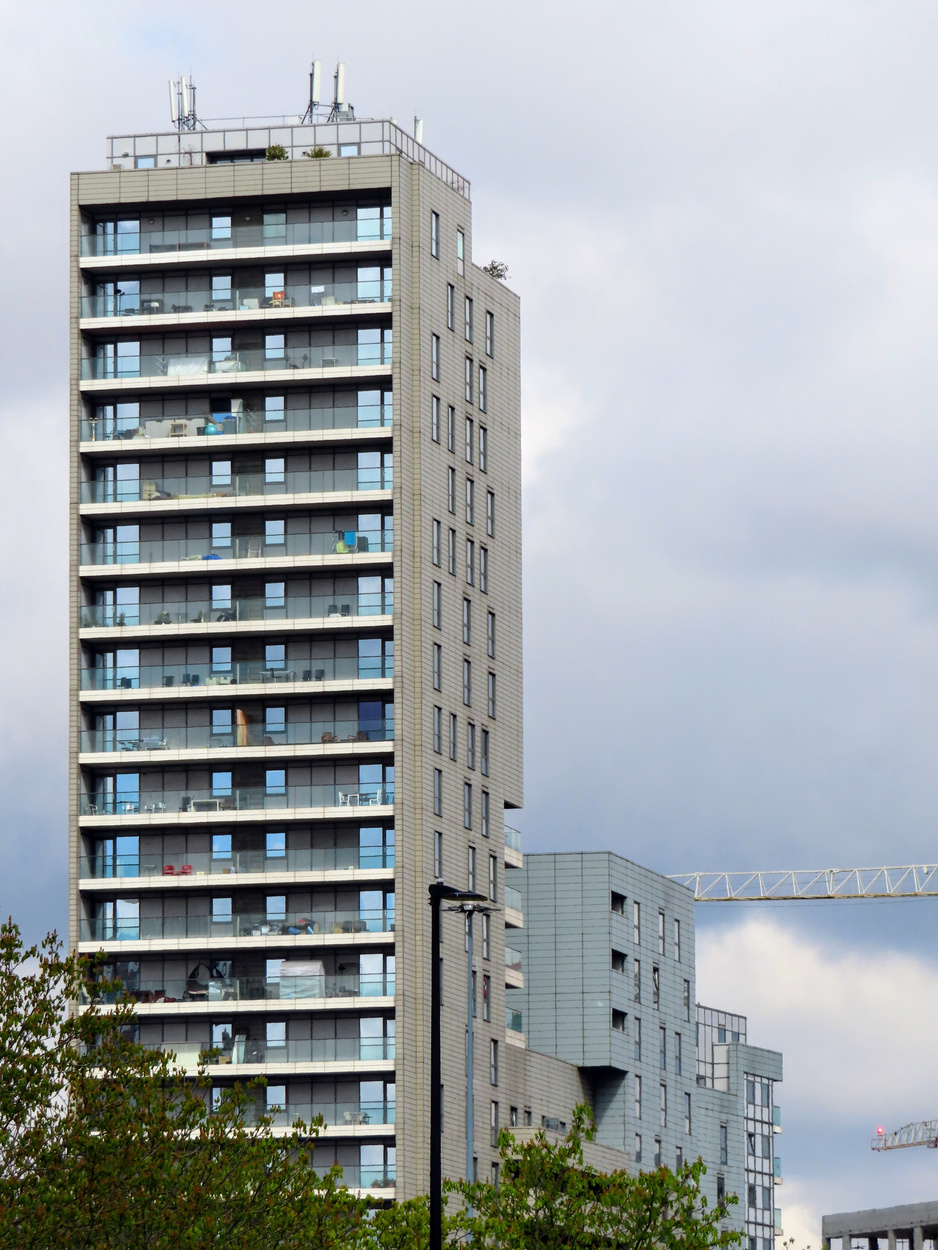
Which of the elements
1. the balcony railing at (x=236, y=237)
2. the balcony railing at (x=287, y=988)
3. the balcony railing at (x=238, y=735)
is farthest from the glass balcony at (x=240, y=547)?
the balcony railing at (x=287, y=988)

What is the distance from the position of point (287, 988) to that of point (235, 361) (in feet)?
83.6

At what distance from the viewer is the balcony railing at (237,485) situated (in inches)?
4252

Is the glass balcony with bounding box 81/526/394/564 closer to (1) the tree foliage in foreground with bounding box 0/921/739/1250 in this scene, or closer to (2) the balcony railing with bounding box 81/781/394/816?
(2) the balcony railing with bounding box 81/781/394/816

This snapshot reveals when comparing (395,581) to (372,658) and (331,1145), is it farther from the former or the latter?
(331,1145)

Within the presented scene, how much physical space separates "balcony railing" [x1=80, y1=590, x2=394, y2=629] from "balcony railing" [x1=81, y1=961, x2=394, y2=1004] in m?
13.8

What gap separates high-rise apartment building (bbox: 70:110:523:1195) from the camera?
10444 centimetres

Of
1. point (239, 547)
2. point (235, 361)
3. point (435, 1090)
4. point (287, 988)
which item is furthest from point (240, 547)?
point (435, 1090)

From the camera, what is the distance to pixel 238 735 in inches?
4205

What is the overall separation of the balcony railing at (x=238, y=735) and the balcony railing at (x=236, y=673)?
0.56 m

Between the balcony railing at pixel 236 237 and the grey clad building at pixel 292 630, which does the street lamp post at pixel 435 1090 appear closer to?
the grey clad building at pixel 292 630

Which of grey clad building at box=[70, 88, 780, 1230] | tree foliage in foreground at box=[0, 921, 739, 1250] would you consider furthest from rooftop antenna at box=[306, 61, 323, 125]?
tree foliage in foreground at box=[0, 921, 739, 1250]

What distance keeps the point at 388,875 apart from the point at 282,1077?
869 cm

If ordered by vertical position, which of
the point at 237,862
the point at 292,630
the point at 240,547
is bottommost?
the point at 237,862

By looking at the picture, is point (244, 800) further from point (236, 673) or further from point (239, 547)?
point (239, 547)
